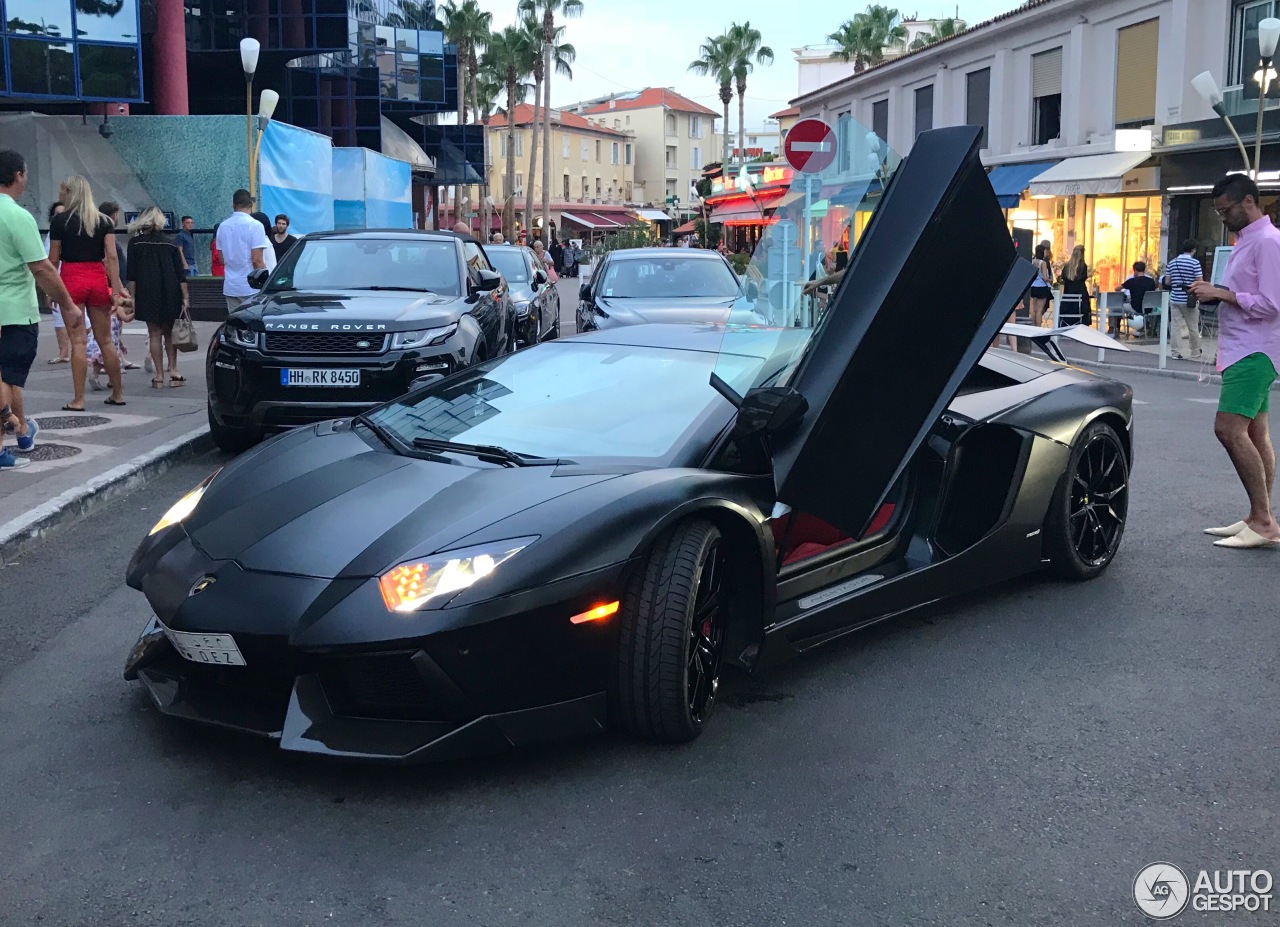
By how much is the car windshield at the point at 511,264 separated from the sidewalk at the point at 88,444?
4780 mm

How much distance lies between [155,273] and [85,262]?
43.2 inches

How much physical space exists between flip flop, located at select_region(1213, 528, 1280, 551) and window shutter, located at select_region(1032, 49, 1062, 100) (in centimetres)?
2615

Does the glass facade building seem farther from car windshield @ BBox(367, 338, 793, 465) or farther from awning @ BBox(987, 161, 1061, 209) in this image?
car windshield @ BBox(367, 338, 793, 465)

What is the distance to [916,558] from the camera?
4.70m

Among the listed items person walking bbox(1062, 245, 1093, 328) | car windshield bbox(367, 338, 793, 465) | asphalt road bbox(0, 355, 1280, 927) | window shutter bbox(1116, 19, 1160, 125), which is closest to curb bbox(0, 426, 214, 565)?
asphalt road bbox(0, 355, 1280, 927)

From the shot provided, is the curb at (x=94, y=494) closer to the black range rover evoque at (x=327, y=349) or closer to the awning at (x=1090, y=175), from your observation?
the black range rover evoque at (x=327, y=349)

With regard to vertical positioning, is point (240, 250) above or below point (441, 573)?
above

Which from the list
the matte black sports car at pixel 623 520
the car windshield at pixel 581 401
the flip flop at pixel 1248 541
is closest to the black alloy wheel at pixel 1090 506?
the matte black sports car at pixel 623 520

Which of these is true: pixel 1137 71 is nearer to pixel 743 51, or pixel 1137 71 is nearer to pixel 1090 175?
pixel 1090 175

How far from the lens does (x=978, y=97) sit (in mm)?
34156

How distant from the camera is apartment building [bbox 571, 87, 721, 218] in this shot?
362 feet

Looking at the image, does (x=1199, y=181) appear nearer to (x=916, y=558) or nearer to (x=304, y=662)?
(x=916, y=558)

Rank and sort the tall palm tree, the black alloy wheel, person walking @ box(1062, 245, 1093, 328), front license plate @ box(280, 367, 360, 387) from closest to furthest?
the black alloy wheel
front license plate @ box(280, 367, 360, 387)
person walking @ box(1062, 245, 1093, 328)
the tall palm tree

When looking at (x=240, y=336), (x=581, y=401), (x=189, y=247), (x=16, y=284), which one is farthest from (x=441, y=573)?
(x=189, y=247)
